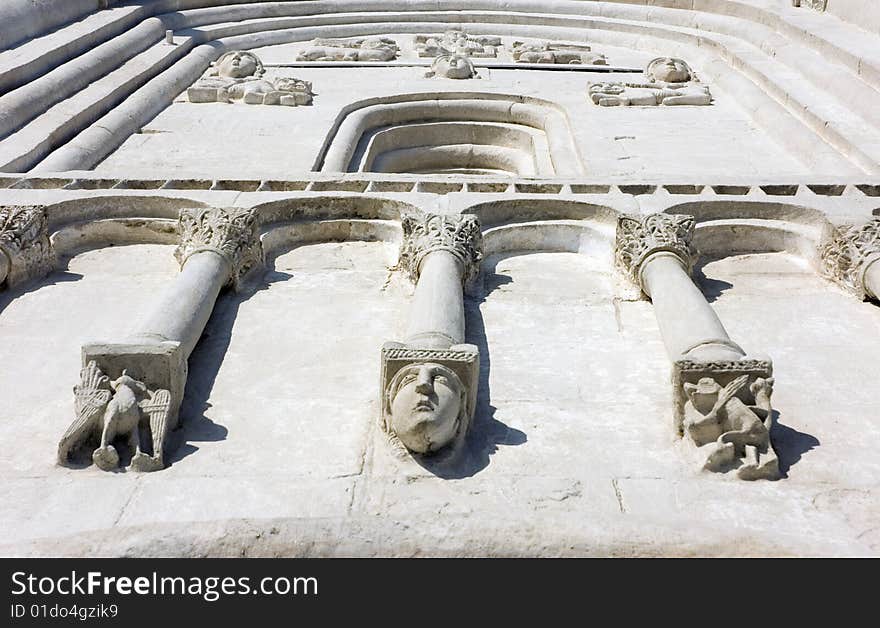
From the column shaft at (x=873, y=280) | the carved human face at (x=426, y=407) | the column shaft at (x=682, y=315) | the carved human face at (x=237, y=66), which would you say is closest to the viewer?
the carved human face at (x=426, y=407)

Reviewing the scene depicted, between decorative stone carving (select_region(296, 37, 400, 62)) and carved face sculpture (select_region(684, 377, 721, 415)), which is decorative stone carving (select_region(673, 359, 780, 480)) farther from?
decorative stone carving (select_region(296, 37, 400, 62))

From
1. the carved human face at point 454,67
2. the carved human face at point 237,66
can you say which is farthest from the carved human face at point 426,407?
the carved human face at point 237,66

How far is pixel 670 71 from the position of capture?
46.5ft

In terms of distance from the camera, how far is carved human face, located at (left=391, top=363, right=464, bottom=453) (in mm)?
5004

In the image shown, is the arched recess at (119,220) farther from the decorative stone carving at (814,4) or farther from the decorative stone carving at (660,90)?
the decorative stone carving at (814,4)

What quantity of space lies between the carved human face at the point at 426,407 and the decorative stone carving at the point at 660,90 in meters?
8.69

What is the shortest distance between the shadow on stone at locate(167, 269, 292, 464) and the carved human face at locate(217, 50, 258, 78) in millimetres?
7196

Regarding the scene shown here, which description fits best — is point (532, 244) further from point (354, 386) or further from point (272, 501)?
point (272, 501)

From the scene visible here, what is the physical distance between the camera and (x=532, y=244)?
8.41 m

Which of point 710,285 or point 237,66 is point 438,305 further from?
point 237,66

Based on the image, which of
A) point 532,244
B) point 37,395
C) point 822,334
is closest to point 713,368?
point 822,334

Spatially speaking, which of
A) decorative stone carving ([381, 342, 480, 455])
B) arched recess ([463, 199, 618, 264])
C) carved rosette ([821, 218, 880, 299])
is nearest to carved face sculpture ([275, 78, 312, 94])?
arched recess ([463, 199, 618, 264])

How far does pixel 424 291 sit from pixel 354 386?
0.95m

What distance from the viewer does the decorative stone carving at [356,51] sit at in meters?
15.6
